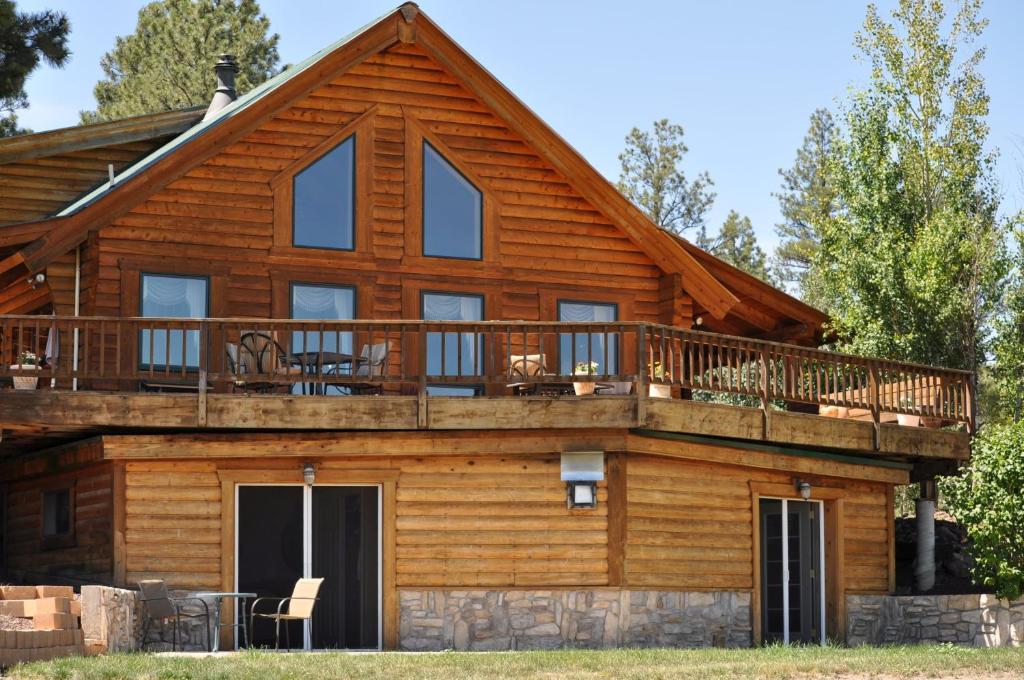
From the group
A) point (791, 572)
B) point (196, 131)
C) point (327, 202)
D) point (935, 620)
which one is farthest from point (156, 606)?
point (935, 620)

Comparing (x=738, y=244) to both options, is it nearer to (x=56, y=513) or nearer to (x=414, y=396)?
(x=56, y=513)

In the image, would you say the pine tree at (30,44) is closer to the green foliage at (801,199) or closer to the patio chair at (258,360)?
the patio chair at (258,360)

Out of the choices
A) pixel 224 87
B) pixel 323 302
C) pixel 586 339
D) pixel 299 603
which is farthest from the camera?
pixel 224 87

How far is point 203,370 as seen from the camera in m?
18.2

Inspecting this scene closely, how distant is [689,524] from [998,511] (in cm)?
385

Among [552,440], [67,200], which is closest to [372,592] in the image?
[552,440]

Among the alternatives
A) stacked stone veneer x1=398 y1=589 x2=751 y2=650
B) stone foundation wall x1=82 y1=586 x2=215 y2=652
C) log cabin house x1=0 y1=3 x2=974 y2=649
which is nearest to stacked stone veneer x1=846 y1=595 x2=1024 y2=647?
log cabin house x1=0 y1=3 x2=974 y2=649

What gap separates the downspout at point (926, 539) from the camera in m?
22.4

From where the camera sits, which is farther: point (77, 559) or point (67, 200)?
point (67, 200)

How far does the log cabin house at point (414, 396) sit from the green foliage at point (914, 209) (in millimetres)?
3989

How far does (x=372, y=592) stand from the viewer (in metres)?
19.0

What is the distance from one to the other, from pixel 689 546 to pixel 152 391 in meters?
6.83

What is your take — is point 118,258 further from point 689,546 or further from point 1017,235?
point 1017,235

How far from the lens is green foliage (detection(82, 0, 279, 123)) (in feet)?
131
